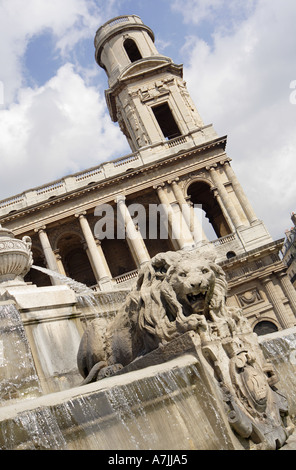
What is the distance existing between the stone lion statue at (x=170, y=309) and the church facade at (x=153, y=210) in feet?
65.1

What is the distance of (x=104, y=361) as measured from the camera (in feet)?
17.2

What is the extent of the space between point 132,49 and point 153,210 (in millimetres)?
15386

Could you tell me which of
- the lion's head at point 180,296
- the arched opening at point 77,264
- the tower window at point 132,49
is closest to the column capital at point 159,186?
the arched opening at point 77,264

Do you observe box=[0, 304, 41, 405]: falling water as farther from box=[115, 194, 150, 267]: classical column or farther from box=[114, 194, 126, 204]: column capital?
box=[114, 194, 126, 204]: column capital

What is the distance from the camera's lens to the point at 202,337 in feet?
13.0

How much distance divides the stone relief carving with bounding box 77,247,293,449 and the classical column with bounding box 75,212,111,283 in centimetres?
2162

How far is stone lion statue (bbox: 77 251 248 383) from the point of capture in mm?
4207

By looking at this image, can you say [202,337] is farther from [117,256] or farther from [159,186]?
[117,256]

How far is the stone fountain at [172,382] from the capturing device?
3.21m

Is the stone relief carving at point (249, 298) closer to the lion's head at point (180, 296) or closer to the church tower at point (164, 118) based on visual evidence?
the church tower at point (164, 118)

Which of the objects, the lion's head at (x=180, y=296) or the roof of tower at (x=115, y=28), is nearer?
the lion's head at (x=180, y=296)

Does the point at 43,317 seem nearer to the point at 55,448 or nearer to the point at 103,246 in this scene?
the point at 55,448

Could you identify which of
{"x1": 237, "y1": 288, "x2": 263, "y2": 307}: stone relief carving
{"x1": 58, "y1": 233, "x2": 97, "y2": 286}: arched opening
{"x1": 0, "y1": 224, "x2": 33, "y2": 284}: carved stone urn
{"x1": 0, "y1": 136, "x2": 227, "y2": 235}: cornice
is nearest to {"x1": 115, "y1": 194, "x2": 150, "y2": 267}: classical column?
{"x1": 0, "y1": 136, "x2": 227, "y2": 235}: cornice

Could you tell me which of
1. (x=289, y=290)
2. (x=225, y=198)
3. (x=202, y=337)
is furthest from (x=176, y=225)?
(x=202, y=337)
